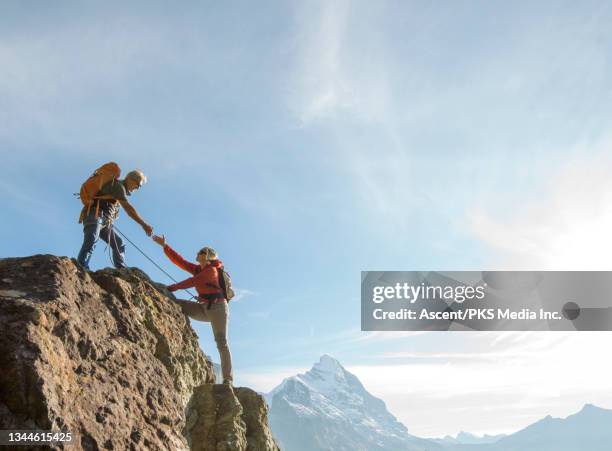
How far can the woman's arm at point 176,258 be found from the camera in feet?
51.4

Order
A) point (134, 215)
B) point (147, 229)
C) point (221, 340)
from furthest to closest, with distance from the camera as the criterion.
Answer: point (221, 340), point (147, 229), point (134, 215)

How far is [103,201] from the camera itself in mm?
13773

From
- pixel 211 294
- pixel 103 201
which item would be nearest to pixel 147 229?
pixel 103 201

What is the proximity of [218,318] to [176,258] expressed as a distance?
87.5 inches

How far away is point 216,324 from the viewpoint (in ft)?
50.2

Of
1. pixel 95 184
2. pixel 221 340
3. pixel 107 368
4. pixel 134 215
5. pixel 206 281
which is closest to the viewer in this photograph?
pixel 107 368

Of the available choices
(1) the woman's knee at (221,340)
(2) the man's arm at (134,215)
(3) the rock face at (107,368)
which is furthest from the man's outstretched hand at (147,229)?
(1) the woman's knee at (221,340)

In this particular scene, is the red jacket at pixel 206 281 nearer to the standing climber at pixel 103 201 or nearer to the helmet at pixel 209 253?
the helmet at pixel 209 253

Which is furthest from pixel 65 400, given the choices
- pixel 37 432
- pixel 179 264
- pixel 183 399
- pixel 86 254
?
pixel 179 264

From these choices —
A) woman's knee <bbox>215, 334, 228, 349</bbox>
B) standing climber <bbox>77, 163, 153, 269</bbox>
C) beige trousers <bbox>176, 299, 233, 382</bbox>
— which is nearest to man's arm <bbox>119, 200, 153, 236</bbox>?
standing climber <bbox>77, 163, 153, 269</bbox>

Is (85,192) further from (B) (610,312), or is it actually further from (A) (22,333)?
(B) (610,312)

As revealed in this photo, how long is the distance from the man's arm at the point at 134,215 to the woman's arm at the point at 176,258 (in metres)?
1.18

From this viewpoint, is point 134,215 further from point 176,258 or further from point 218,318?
point 218,318

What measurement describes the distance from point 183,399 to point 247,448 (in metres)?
2.41
